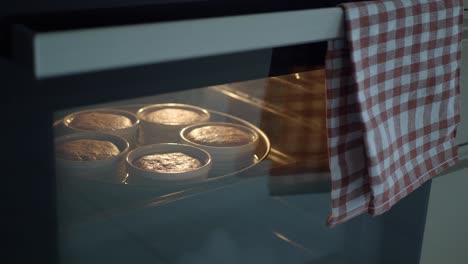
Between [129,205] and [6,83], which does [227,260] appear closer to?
[129,205]

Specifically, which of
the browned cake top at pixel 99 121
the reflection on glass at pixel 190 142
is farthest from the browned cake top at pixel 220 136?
the browned cake top at pixel 99 121

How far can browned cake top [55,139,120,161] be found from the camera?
60 cm

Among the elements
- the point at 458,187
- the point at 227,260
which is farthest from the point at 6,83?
the point at 458,187

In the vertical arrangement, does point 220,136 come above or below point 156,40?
below

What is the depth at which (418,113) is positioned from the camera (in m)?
0.79

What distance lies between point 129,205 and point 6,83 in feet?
0.65

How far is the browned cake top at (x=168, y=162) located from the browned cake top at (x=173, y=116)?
4 centimetres

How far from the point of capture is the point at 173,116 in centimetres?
68

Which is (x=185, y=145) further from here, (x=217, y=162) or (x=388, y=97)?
(x=388, y=97)

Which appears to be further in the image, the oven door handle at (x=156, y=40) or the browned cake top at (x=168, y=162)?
the browned cake top at (x=168, y=162)

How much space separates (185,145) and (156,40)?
231 millimetres

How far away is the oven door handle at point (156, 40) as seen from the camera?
18.4 inches

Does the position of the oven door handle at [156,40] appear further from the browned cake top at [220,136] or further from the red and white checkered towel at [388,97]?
the browned cake top at [220,136]

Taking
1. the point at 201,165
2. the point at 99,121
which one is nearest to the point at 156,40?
the point at 99,121
